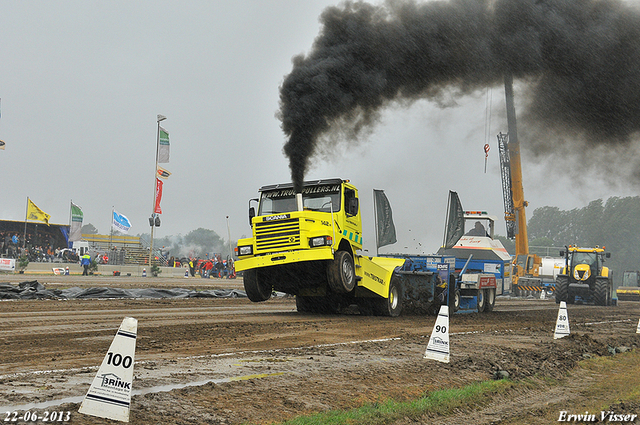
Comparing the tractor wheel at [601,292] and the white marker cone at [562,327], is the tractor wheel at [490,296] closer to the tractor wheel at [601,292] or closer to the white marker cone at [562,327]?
the white marker cone at [562,327]

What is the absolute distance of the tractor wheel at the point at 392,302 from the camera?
1560 centimetres

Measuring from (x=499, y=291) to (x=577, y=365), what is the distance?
1162 cm

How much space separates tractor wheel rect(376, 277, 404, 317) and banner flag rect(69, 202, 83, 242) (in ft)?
122

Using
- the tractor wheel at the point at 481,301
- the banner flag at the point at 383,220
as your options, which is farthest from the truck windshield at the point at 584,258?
the banner flag at the point at 383,220

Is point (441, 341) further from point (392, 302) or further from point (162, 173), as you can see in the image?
point (162, 173)

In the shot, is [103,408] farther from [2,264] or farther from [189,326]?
[2,264]

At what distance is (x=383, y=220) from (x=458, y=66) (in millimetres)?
4765

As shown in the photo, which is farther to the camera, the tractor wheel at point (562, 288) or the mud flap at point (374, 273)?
the tractor wheel at point (562, 288)

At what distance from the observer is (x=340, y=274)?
13.4 m

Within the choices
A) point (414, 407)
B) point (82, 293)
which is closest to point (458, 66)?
point (414, 407)

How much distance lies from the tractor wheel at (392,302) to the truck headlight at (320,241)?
10.2ft

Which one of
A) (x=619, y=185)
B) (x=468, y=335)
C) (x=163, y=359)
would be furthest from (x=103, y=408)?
(x=619, y=185)

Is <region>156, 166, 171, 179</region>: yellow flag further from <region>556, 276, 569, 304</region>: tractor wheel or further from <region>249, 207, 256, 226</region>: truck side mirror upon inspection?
<region>249, 207, 256, 226</region>: truck side mirror

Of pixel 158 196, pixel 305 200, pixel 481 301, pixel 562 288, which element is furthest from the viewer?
pixel 158 196
